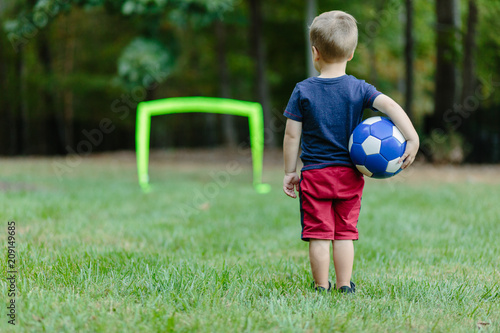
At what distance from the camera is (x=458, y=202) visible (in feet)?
20.4

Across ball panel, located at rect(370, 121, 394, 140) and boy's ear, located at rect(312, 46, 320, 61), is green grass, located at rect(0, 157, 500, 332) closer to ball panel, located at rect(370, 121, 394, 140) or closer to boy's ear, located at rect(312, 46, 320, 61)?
ball panel, located at rect(370, 121, 394, 140)

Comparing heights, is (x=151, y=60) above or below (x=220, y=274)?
above

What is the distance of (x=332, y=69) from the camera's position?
2.72 metres

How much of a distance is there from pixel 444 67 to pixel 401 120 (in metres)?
11.5

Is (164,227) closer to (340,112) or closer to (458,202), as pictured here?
(340,112)

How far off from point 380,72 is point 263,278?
28.3 meters

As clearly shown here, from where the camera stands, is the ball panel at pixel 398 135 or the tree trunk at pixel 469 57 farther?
the tree trunk at pixel 469 57

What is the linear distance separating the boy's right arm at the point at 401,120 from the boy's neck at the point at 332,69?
263 millimetres

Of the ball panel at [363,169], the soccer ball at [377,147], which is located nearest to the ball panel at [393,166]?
the soccer ball at [377,147]

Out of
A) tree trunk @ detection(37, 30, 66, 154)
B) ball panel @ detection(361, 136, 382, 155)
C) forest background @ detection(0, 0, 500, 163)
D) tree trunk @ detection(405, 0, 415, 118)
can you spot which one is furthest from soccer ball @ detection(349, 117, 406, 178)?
tree trunk @ detection(37, 30, 66, 154)

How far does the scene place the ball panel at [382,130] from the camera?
2.63 metres

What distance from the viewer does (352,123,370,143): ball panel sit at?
264 centimetres

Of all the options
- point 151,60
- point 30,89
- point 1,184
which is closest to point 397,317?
point 1,184

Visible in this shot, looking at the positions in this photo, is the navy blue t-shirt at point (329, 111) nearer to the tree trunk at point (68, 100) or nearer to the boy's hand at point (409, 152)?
the boy's hand at point (409, 152)
